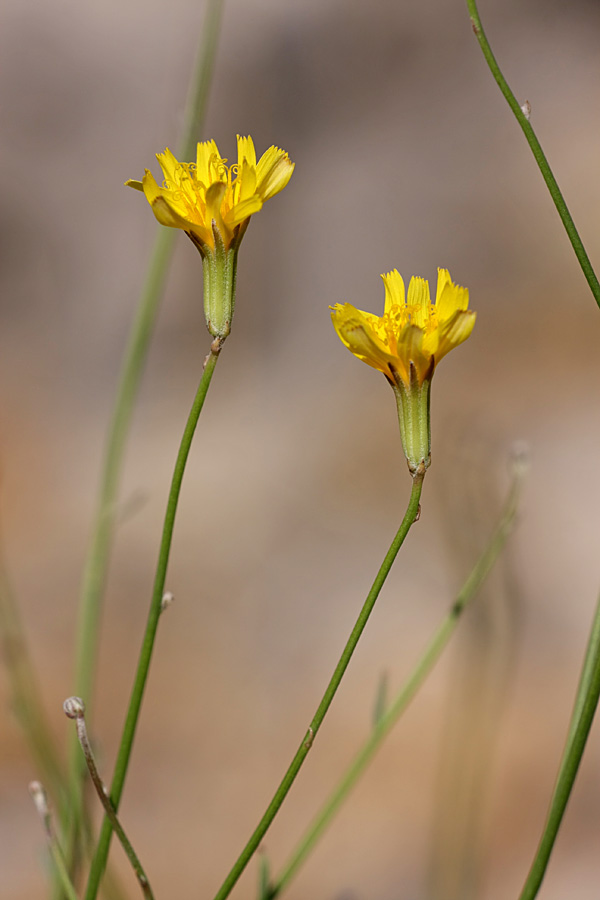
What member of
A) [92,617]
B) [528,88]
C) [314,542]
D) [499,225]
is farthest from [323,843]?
[528,88]

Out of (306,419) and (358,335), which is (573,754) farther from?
(306,419)

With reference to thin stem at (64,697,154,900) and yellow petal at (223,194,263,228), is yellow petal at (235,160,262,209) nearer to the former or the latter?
yellow petal at (223,194,263,228)

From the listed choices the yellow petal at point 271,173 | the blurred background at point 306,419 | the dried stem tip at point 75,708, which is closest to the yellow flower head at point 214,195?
the yellow petal at point 271,173

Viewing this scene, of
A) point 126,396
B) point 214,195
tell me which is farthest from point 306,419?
point 214,195

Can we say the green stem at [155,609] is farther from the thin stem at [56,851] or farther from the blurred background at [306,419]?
the blurred background at [306,419]

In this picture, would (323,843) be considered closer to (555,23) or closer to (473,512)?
(473,512)
